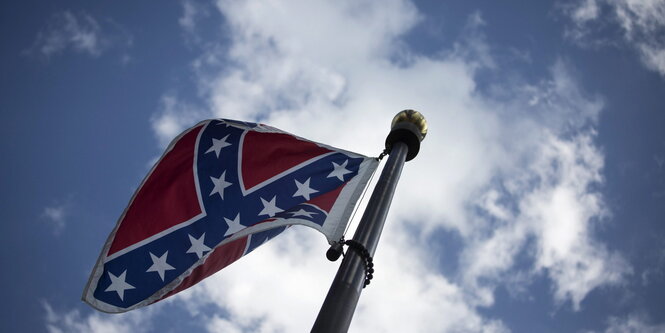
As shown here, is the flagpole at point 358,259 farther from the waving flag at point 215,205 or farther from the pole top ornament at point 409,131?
the pole top ornament at point 409,131

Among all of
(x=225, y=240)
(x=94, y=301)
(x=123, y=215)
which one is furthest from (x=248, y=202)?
(x=94, y=301)

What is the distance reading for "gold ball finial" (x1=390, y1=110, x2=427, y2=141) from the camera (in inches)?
395

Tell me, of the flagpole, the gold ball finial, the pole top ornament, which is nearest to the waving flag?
the flagpole

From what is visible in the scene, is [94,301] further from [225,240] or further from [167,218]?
[225,240]

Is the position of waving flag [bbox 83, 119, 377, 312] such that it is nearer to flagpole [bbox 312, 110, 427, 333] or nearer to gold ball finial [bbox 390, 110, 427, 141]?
flagpole [bbox 312, 110, 427, 333]

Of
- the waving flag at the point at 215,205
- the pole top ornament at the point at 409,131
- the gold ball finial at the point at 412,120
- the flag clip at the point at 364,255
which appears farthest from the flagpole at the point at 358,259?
the gold ball finial at the point at 412,120

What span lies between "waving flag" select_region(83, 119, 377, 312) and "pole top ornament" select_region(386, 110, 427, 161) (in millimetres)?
1874

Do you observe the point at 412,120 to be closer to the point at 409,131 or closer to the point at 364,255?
the point at 409,131

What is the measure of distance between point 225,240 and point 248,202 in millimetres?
791

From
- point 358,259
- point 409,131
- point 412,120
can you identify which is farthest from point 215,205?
point 412,120

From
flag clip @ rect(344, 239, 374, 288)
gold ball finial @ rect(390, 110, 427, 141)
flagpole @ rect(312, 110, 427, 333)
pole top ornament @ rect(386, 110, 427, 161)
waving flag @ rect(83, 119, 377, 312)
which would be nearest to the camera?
flagpole @ rect(312, 110, 427, 333)

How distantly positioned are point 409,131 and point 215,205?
4409mm

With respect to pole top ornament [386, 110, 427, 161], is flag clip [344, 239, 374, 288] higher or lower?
lower

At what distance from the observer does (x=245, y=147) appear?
8.44m
